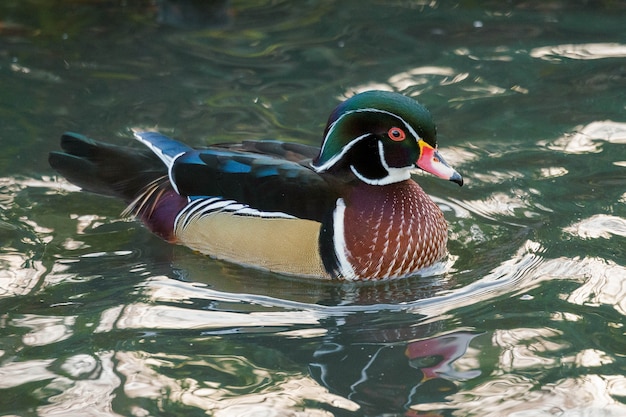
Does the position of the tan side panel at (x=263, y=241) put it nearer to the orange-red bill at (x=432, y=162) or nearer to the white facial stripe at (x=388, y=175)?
the white facial stripe at (x=388, y=175)

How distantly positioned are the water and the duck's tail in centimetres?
20

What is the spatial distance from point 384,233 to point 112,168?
1.68 m

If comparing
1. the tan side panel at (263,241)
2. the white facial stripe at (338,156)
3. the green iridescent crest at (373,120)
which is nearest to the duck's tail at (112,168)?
the tan side panel at (263,241)

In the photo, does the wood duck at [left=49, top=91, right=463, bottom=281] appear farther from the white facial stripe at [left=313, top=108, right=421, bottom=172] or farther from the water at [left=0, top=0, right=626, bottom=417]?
the water at [left=0, top=0, right=626, bottom=417]

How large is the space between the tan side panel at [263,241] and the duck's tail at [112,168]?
506mm

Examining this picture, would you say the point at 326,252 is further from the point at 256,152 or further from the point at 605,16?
the point at 605,16

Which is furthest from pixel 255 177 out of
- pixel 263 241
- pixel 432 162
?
pixel 432 162

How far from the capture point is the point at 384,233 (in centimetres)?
548

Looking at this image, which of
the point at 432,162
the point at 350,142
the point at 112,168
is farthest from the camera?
the point at 112,168

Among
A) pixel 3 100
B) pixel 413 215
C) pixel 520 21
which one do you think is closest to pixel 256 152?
pixel 413 215

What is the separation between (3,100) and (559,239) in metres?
4.10

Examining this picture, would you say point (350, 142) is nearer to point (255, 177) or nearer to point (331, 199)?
point (331, 199)

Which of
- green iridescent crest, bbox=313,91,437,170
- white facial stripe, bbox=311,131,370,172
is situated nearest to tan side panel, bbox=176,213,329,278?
white facial stripe, bbox=311,131,370,172

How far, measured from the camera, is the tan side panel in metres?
5.39
